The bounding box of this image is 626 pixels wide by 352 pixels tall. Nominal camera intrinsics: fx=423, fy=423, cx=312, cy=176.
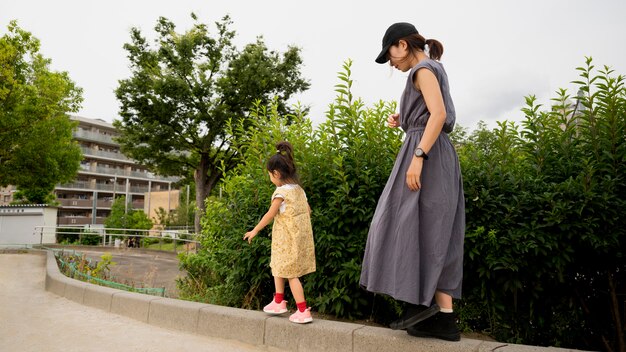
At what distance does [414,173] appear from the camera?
2334 mm

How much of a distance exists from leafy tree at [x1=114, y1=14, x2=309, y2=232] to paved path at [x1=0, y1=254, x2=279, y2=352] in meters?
13.2

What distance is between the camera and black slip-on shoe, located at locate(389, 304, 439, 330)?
2.34 metres

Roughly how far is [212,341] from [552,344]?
98.6 inches

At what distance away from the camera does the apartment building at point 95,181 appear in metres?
52.6

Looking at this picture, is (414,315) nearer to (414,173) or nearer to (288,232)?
(414,173)

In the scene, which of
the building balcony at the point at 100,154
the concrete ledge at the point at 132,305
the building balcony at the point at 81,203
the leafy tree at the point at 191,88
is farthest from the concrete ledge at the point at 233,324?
the building balcony at the point at 100,154

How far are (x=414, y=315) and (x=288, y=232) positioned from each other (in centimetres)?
113

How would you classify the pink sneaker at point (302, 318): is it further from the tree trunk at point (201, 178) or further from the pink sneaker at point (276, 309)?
the tree trunk at point (201, 178)

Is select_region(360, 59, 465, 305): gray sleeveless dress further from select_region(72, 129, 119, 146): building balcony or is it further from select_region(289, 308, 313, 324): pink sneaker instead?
select_region(72, 129, 119, 146): building balcony

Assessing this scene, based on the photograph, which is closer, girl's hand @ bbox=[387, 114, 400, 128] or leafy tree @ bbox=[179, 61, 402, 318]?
girl's hand @ bbox=[387, 114, 400, 128]

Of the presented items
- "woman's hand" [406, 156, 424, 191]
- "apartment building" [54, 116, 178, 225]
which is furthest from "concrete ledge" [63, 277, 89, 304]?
"apartment building" [54, 116, 178, 225]

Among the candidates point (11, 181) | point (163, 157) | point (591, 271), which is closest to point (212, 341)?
point (591, 271)

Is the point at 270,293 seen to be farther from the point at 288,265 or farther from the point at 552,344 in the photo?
the point at 552,344

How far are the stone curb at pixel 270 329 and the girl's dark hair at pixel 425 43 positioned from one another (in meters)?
1.70
